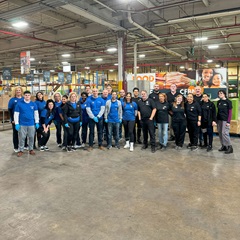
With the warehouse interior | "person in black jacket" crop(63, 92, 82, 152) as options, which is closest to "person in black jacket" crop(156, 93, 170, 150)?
the warehouse interior

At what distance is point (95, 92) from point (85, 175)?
89.0 inches

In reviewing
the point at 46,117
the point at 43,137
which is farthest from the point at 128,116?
the point at 43,137

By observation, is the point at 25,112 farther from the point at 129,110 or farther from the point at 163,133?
the point at 163,133

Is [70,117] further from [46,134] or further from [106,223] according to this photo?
[106,223]

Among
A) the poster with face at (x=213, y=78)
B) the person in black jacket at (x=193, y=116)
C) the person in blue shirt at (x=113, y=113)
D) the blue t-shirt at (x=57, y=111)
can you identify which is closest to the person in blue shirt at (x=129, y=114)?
the person in blue shirt at (x=113, y=113)

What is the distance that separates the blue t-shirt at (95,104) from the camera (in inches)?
225

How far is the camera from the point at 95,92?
224 inches

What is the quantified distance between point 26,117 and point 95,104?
1615 millimetres

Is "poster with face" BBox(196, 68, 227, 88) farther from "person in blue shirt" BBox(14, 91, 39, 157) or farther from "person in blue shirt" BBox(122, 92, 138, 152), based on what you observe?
"person in blue shirt" BBox(14, 91, 39, 157)

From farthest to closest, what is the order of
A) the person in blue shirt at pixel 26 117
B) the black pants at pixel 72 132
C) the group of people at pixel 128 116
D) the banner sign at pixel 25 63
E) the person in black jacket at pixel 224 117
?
1. the banner sign at pixel 25 63
2. the black pants at pixel 72 132
3. the group of people at pixel 128 116
4. the person in black jacket at pixel 224 117
5. the person in blue shirt at pixel 26 117

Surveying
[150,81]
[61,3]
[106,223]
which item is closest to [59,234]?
[106,223]

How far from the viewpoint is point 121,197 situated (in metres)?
3.29

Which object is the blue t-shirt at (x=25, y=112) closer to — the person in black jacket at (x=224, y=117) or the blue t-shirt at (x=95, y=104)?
the blue t-shirt at (x=95, y=104)

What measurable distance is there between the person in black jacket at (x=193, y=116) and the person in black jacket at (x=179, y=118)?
0.39 feet
